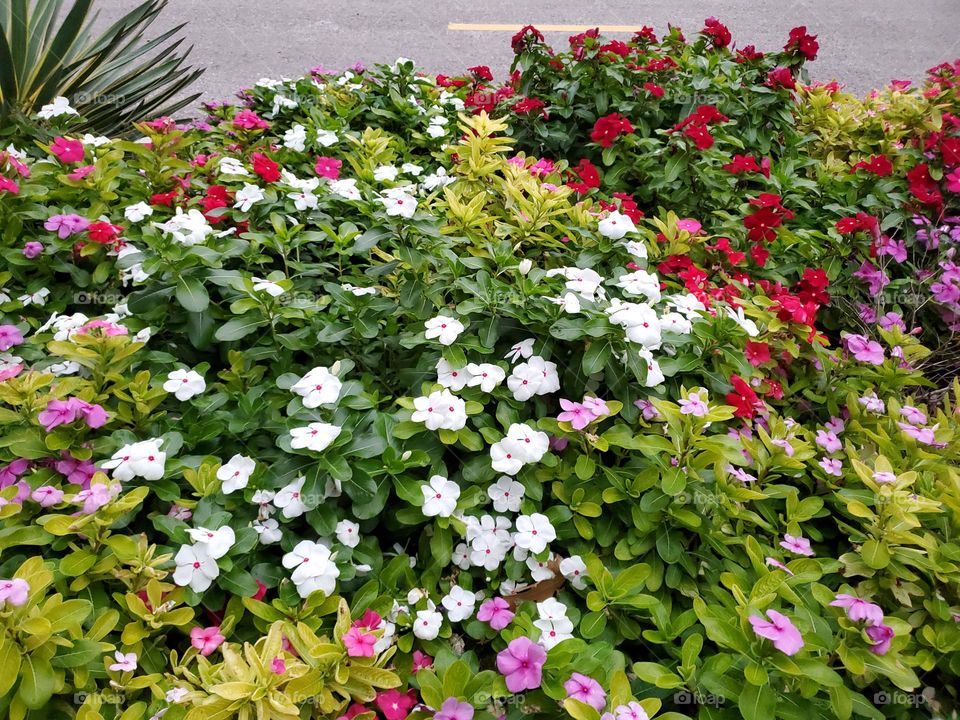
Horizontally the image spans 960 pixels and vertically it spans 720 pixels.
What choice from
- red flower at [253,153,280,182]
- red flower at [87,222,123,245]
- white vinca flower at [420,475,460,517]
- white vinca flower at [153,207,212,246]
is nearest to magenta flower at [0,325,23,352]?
red flower at [87,222,123,245]

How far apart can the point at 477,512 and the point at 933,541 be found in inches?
40.4

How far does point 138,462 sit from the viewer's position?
1446 mm

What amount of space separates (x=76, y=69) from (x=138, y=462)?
10.9 feet

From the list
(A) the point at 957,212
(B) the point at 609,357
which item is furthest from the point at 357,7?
(B) the point at 609,357

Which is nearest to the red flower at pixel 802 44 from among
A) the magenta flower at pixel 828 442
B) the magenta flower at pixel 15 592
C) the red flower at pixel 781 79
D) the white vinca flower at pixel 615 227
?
the red flower at pixel 781 79

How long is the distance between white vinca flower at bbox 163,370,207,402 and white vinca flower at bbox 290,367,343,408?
26 cm

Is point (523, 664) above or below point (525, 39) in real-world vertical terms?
below

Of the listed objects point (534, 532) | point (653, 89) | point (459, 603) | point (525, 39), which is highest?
point (525, 39)

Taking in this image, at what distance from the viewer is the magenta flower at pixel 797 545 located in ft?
5.17

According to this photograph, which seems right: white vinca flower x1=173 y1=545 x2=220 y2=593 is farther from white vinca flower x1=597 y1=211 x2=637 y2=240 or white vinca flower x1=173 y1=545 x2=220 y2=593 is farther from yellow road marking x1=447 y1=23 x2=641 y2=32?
yellow road marking x1=447 y1=23 x2=641 y2=32

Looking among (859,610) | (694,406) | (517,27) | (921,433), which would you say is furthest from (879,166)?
(517,27)

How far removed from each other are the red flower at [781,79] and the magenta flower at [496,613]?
2603 millimetres

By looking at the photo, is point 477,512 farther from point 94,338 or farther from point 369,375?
point 94,338

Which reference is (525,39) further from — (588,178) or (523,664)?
(523,664)
